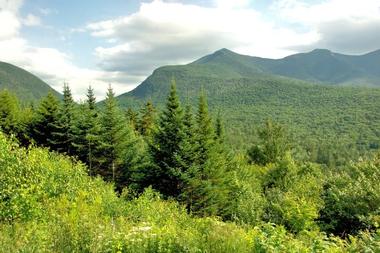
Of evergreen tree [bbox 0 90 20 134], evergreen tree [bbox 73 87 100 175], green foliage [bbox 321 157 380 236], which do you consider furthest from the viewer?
evergreen tree [bbox 0 90 20 134]

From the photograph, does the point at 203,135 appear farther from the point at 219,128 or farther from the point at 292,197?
the point at 219,128

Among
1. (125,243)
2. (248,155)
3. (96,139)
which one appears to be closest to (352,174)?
(96,139)

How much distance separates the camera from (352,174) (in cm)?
2714

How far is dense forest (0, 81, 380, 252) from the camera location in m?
7.46

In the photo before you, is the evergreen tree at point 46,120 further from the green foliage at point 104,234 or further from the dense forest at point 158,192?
the green foliage at point 104,234

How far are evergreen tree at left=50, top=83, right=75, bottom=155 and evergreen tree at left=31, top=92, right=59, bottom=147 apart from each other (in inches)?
18.9

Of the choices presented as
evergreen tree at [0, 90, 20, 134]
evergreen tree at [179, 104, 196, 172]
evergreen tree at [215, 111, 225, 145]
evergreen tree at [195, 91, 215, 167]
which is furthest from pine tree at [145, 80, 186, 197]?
evergreen tree at [0, 90, 20, 134]

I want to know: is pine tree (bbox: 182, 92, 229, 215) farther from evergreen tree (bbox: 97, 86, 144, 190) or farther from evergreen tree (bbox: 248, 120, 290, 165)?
evergreen tree (bbox: 248, 120, 290, 165)

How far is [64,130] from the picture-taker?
36.2 meters

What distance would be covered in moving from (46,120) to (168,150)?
14.9 meters

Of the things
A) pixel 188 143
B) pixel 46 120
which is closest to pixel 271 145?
pixel 188 143

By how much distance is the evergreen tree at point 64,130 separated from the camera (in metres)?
35.5

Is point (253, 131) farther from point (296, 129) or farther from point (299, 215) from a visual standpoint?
point (299, 215)

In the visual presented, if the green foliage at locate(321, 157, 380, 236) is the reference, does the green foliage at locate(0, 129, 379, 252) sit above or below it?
above
